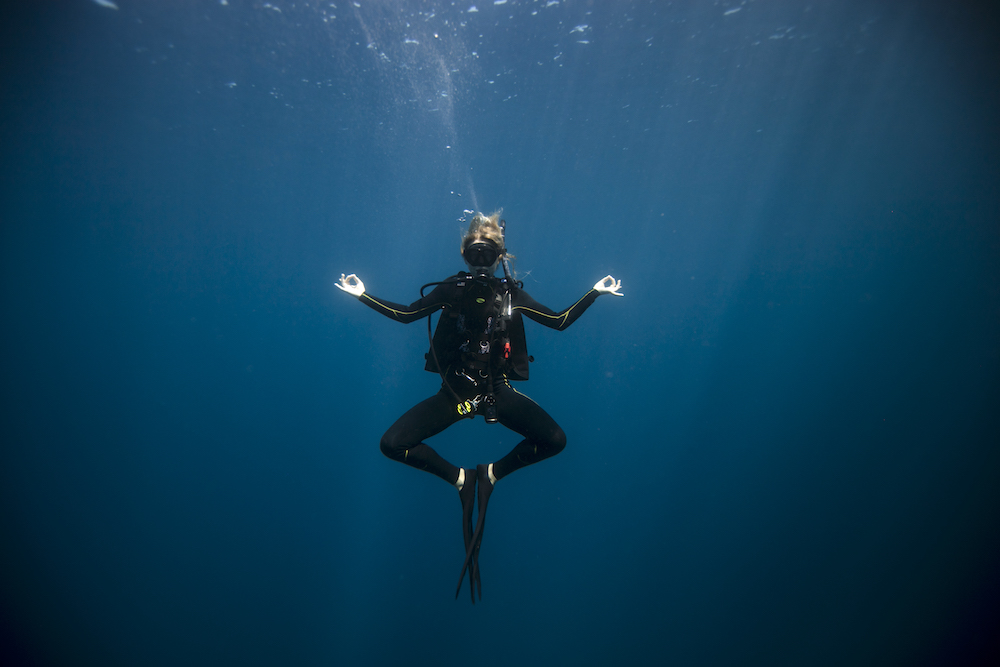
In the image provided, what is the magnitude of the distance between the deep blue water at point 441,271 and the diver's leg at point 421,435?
5.76 m

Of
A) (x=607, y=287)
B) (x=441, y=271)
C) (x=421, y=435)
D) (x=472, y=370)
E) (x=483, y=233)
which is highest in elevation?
(x=441, y=271)

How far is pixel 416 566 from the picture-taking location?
8.07 meters

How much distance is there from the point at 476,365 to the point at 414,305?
2.42ft

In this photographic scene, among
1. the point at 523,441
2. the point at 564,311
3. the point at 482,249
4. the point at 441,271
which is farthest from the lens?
the point at 441,271

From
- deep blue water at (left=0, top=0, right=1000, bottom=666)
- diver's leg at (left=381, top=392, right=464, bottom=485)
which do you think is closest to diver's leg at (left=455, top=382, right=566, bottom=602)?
diver's leg at (left=381, top=392, right=464, bottom=485)

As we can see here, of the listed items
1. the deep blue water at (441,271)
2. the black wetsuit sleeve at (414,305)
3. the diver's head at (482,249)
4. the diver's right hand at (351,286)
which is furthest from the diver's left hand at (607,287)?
the deep blue water at (441,271)

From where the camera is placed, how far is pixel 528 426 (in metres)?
2.57

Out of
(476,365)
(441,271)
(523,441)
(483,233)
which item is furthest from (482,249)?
(441,271)

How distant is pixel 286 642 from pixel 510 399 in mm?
9259

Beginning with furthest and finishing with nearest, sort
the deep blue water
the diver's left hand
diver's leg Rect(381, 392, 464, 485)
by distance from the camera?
the deep blue water → the diver's left hand → diver's leg Rect(381, 392, 464, 485)

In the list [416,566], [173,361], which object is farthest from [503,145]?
[173,361]

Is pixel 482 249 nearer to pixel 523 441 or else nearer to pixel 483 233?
pixel 483 233

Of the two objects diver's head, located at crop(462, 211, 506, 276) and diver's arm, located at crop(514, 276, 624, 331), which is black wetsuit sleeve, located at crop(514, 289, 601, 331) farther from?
diver's head, located at crop(462, 211, 506, 276)

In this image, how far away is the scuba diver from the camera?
2.55m
